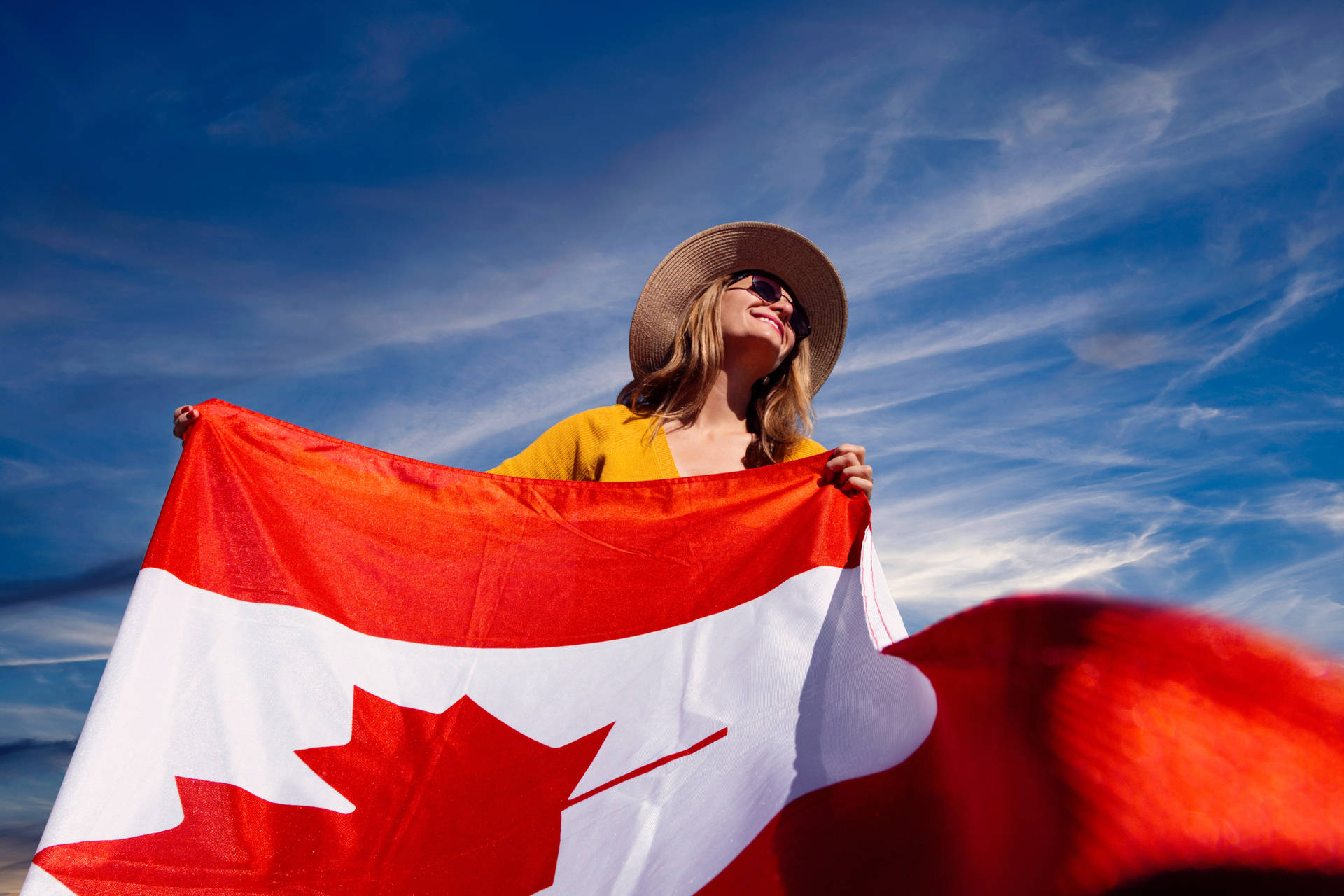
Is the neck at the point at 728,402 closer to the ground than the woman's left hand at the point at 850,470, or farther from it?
farther from it

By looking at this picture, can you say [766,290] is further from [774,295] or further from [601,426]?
[601,426]

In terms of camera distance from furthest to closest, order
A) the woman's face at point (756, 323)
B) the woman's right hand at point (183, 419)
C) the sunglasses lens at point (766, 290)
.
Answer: the sunglasses lens at point (766, 290) < the woman's face at point (756, 323) < the woman's right hand at point (183, 419)

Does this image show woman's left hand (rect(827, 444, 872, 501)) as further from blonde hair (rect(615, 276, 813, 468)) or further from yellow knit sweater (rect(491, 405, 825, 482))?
blonde hair (rect(615, 276, 813, 468))

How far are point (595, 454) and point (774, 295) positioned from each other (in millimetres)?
1400

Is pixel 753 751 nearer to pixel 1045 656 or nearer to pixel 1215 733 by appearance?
pixel 1045 656

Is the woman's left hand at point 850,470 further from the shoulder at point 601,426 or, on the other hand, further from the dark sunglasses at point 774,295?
the dark sunglasses at point 774,295

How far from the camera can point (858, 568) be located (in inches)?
106

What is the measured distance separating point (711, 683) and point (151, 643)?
4.89ft

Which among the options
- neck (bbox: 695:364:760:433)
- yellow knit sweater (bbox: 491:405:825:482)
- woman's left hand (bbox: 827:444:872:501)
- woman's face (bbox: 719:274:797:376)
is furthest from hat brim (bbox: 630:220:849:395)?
woman's left hand (bbox: 827:444:872:501)

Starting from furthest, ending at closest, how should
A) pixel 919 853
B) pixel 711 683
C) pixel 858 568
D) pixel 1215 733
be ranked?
1. pixel 858 568
2. pixel 711 683
3. pixel 919 853
4. pixel 1215 733

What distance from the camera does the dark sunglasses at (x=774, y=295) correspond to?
4195 millimetres

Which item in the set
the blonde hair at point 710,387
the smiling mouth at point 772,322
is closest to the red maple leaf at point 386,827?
the blonde hair at point 710,387

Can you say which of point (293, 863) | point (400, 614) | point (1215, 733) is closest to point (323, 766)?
point (293, 863)

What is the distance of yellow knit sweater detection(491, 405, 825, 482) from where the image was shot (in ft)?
11.1
